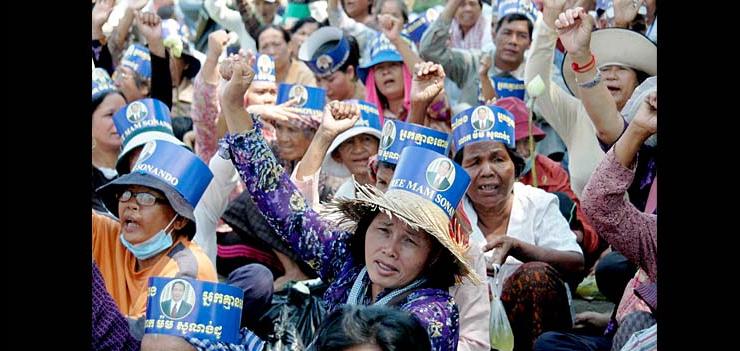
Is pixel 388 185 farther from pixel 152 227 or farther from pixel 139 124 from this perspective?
pixel 139 124

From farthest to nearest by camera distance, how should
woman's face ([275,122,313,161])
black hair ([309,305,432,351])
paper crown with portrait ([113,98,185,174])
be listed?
woman's face ([275,122,313,161]), paper crown with portrait ([113,98,185,174]), black hair ([309,305,432,351])

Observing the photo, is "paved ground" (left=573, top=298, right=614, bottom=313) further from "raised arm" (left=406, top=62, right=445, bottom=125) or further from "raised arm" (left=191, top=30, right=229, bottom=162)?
"raised arm" (left=191, top=30, right=229, bottom=162)

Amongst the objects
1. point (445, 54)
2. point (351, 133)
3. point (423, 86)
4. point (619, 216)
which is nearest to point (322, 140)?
point (423, 86)

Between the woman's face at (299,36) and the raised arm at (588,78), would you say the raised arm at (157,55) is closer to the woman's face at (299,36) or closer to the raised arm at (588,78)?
the woman's face at (299,36)

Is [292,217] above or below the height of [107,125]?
below

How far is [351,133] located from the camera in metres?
6.29

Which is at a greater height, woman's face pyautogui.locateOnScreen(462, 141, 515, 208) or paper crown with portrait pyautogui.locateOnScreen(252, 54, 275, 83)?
paper crown with portrait pyautogui.locateOnScreen(252, 54, 275, 83)

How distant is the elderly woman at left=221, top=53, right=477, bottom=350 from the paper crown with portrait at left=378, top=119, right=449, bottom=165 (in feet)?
3.65

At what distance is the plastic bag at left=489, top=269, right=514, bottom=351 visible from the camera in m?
4.87

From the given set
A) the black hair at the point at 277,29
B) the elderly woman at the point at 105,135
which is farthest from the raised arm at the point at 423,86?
the black hair at the point at 277,29

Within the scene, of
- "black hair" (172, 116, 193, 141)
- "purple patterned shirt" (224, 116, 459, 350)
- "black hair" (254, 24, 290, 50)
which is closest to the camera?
"purple patterned shirt" (224, 116, 459, 350)

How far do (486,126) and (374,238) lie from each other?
1.72 meters

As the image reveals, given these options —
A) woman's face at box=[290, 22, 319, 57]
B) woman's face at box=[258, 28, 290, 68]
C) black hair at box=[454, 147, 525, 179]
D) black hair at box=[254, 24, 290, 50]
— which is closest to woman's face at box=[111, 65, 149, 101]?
woman's face at box=[258, 28, 290, 68]
